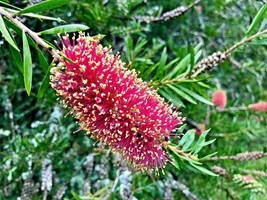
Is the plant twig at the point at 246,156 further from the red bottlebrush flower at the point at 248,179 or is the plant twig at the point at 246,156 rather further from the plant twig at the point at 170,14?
the plant twig at the point at 170,14

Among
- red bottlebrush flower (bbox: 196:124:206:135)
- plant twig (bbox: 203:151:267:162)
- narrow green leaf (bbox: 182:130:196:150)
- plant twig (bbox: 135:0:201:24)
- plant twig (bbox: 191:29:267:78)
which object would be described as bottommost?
red bottlebrush flower (bbox: 196:124:206:135)

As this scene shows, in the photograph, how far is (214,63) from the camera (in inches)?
45.4

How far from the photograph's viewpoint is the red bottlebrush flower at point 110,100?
0.85 meters

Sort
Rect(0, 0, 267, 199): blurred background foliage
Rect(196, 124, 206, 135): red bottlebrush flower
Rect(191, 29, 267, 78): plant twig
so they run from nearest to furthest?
Rect(191, 29, 267, 78): plant twig, Rect(0, 0, 267, 199): blurred background foliage, Rect(196, 124, 206, 135): red bottlebrush flower

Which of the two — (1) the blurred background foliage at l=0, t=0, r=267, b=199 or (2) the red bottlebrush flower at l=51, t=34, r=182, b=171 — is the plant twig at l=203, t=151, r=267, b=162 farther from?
(2) the red bottlebrush flower at l=51, t=34, r=182, b=171

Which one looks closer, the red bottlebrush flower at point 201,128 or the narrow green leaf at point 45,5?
the narrow green leaf at point 45,5

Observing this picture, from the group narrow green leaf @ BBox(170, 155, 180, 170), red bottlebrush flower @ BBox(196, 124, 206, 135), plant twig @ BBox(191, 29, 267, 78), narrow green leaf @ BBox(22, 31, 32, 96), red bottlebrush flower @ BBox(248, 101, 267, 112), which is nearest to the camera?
narrow green leaf @ BBox(22, 31, 32, 96)

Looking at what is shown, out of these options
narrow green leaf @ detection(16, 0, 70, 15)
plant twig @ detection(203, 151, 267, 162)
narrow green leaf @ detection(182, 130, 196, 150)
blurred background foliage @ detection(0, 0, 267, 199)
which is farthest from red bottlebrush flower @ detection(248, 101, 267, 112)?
narrow green leaf @ detection(16, 0, 70, 15)

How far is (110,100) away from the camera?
876mm

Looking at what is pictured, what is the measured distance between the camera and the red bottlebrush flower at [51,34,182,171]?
85 centimetres

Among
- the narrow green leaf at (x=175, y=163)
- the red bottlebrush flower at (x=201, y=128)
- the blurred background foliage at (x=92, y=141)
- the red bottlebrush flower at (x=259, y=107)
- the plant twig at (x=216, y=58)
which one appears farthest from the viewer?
the red bottlebrush flower at (x=259, y=107)

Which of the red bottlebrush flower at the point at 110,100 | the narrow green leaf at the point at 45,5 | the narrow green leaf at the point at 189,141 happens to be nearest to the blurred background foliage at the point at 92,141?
the narrow green leaf at the point at 189,141

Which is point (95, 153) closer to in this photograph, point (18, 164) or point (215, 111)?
point (18, 164)

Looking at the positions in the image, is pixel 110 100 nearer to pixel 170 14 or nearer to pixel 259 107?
pixel 170 14
